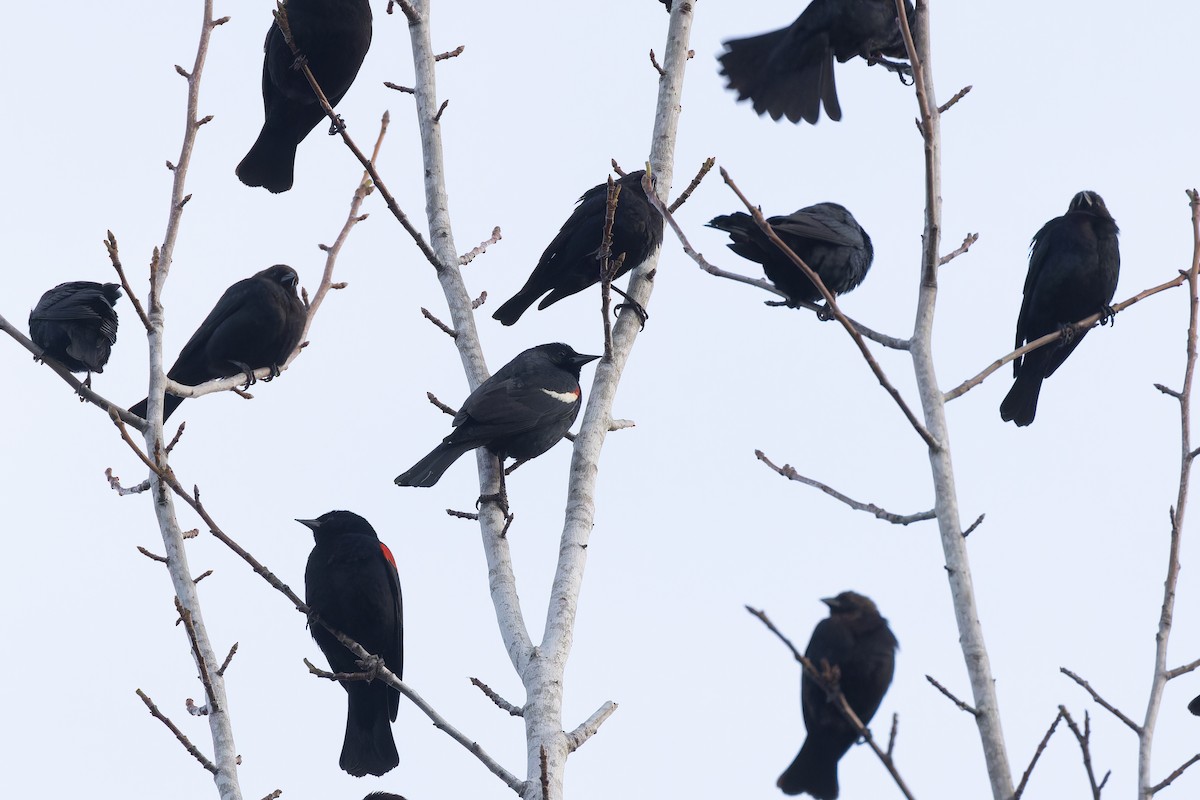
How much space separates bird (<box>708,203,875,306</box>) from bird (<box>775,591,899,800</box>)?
2.01 m

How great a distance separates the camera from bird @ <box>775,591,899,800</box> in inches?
179

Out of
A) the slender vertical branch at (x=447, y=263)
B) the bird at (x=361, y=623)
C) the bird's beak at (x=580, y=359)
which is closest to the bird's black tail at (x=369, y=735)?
the bird at (x=361, y=623)

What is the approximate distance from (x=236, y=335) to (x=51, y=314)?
1.11 m

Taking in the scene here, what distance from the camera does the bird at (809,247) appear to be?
6.41 meters

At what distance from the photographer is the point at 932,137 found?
3.58 m

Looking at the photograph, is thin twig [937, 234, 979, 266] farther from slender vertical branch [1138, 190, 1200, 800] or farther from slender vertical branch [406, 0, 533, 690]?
slender vertical branch [406, 0, 533, 690]

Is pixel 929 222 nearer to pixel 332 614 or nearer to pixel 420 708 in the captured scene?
pixel 420 708

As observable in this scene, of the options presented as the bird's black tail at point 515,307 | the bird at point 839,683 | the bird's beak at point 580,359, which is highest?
the bird's black tail at point 515,307

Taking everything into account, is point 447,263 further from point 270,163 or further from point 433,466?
point 270,163

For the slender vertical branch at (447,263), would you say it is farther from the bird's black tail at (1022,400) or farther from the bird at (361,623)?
the bird's black tail at (1022,400)

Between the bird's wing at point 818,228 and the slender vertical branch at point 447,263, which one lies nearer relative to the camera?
the slender vertical branch at point 447,263

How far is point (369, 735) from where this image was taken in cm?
676

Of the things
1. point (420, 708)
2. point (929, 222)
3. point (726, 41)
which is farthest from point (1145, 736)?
point (726, 41)

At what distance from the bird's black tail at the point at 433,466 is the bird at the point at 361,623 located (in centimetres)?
76
